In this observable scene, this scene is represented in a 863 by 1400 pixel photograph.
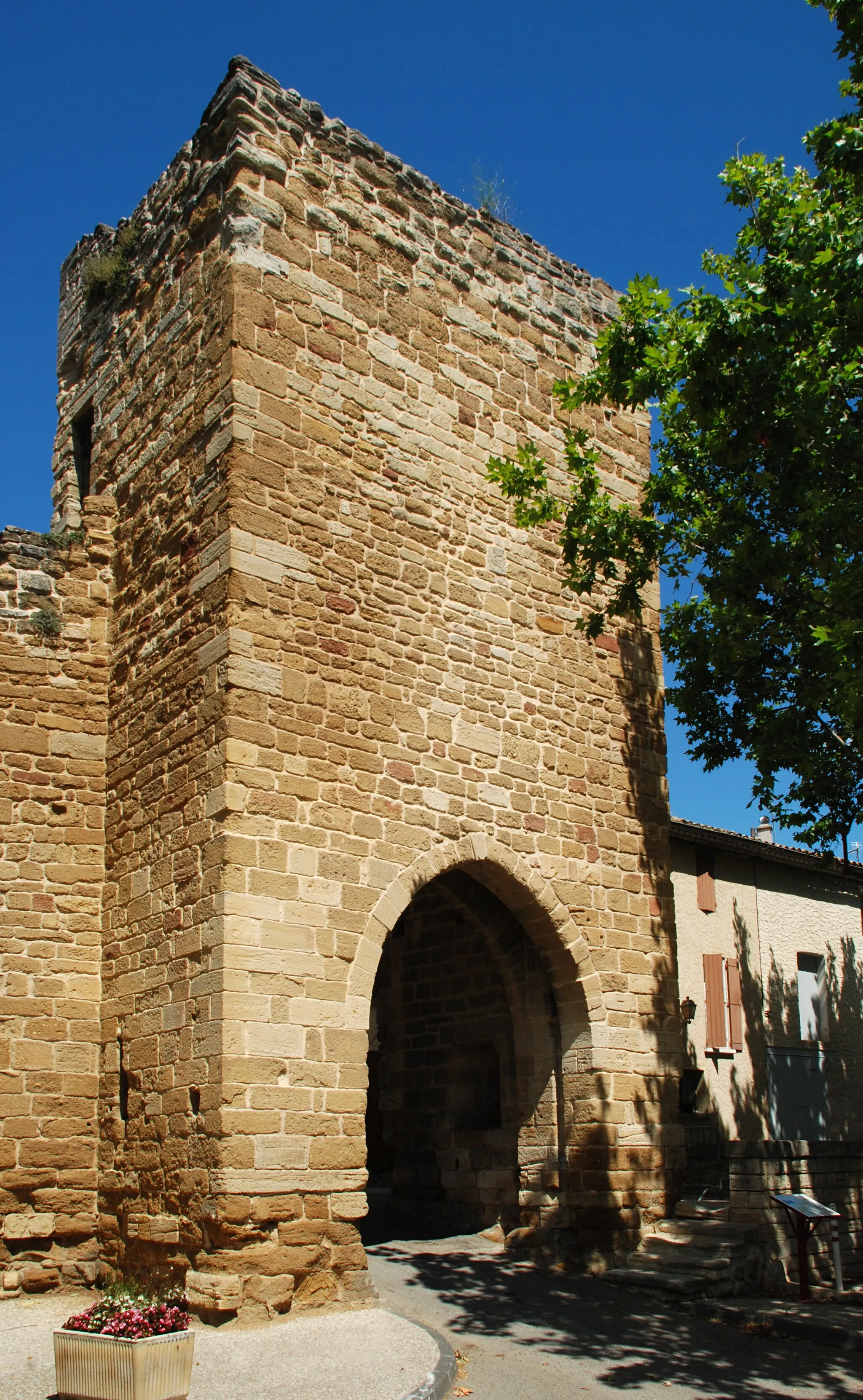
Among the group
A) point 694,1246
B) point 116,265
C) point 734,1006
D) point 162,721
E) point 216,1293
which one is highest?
point 116,265

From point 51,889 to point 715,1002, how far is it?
8.22 m

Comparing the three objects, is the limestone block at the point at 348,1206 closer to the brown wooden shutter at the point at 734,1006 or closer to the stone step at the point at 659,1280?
the stone step at the point at 659,1280

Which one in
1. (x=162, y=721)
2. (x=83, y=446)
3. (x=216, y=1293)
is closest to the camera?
(x=216, y=1293)

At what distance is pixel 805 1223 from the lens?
9.16 m

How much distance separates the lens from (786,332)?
26.7 feet

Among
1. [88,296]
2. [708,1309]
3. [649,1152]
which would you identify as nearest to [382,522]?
[88,296]

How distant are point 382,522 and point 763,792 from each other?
466 cm

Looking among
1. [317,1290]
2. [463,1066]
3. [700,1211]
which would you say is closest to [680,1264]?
[700,1211]

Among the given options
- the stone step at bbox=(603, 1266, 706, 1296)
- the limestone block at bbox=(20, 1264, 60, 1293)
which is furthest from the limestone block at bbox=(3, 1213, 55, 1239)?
the stone step at bbox=(603, 1266, 706, 1296)

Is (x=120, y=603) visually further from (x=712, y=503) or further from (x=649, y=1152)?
(x=649, y=1152)

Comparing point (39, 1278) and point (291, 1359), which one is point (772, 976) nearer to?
point (39, 1278)

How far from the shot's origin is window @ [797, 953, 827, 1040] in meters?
15.6

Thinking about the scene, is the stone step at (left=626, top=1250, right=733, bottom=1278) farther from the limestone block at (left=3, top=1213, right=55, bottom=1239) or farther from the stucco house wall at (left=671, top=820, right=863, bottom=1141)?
the stucco house wall at (left=671, top=820, right=863, bottom=1141)

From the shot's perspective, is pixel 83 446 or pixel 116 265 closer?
pixel 116 265
